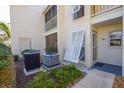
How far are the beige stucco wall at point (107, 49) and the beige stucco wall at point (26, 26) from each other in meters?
8.61

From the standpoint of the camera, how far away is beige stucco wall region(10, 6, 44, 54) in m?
13.2

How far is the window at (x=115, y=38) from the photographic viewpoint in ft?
24.6

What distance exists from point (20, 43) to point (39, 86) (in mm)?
10304

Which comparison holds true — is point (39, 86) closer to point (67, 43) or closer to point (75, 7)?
point (67, 43)

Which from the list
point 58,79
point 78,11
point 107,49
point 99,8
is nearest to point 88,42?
point 107,49

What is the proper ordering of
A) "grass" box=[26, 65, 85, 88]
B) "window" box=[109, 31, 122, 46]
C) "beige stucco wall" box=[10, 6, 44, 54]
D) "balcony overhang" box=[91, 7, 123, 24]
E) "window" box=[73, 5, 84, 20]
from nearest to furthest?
"grass" box=[26, 65, 85, 88]
"balcony overhang" box=[91, 7, 123, 24]
"window" box=[109, 31, 122, 46]
"window" box=[73, 5, 84, 20]
"beige stucco wall" box=[10, 6, 44, 54]

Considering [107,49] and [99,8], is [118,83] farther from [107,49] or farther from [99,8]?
[99,8]

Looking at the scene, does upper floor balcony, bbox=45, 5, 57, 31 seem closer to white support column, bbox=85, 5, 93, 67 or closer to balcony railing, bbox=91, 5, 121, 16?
white support column, bbox=85, 5, 93, 67

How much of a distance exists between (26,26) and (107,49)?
9960 mm

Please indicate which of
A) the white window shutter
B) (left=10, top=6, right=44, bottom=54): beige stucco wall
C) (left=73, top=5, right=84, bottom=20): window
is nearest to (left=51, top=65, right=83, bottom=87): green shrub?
the white window shutter

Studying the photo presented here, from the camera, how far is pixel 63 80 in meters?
4.98

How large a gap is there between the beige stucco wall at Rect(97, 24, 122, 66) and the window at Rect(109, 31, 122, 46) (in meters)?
0.24

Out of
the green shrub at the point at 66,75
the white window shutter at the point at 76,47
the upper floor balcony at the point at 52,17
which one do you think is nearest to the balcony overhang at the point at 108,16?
the white window shutter at the point at 76,47
